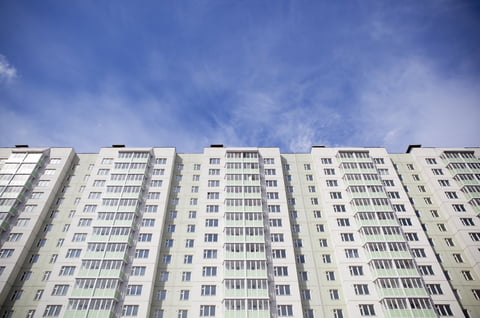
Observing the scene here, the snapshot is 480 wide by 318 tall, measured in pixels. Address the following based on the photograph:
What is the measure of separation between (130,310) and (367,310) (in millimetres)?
34654

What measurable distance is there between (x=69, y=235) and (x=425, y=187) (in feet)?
224

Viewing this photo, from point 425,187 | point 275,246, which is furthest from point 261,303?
point 425,187

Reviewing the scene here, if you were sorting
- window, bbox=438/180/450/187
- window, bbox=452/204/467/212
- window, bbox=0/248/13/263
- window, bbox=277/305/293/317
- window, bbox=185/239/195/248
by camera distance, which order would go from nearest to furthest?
1. window, bbox=277/305/293/317
2. window, bbox=0/248/13/263
3. window, bbox=185/239/195/248
4. window, bbox=452/204/467/212
5. window, bbox=438/180/450/187

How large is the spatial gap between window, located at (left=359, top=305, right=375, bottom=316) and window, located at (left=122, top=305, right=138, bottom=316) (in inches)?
1293

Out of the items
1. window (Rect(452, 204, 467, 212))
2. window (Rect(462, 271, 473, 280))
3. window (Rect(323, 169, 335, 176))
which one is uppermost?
window (Rect(323, 169, 335, 176))

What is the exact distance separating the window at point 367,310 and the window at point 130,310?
32.8m

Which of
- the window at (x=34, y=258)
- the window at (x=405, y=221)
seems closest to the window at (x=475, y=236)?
the window at (x=405, y=221)

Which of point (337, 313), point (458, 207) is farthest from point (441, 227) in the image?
point (337, 313)

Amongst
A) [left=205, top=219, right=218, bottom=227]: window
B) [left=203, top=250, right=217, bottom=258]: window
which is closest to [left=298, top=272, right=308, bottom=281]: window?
[left=203, top=250, right=217, bottom=258]: window

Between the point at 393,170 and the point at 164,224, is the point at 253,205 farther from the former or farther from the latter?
the point at 393,170

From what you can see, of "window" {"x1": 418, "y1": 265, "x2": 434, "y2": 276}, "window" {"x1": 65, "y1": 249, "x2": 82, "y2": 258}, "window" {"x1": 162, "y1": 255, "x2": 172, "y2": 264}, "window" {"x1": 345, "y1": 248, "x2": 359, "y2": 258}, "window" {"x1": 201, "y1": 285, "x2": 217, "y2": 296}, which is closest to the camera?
"window" {"x1": 201, "y1": 285, "x2": 217, "y2": 296}

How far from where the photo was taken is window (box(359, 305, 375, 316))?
40.5m

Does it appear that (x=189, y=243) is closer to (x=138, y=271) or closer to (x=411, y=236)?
(x=138, y=271)

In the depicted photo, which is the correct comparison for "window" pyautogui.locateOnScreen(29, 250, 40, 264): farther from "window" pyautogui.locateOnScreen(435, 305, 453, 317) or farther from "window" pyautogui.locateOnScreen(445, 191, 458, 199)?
"window" pyautogui.locateOnScreen(445, 191, 458, 199)
